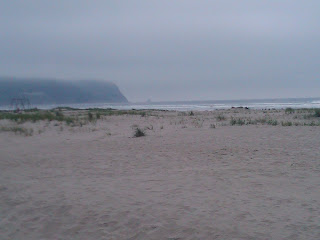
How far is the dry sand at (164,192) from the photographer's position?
193 inches

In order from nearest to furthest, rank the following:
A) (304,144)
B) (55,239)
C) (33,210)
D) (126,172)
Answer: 1. (55,239)
2. (33,210)
3. (126,172)
4. (304,144)

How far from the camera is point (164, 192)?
6.59m

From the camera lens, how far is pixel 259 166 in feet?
28.6

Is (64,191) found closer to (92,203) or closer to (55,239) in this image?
(92,203)

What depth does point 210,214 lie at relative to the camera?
5332mm

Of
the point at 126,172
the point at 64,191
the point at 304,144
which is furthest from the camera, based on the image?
the point at 304,144

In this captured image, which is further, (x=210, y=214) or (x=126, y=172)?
(x=126, y=172)

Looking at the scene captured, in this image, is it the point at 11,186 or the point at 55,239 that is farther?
the point at 11,186

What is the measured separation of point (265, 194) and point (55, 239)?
411 centimetres

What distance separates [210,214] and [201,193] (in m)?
1.12

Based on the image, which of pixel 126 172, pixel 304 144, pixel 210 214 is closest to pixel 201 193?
pixel 210 214

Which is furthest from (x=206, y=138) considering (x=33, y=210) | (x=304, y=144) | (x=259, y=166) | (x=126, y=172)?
(x=33, y=210)

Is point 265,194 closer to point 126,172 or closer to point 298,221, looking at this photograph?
point 298,221

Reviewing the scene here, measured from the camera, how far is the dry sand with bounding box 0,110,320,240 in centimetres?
491
